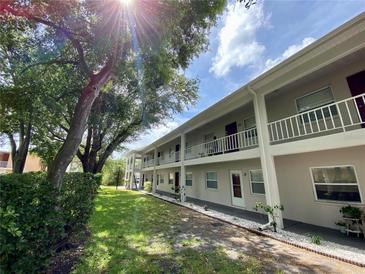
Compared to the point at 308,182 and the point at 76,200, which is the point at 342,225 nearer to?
the point at 308,182

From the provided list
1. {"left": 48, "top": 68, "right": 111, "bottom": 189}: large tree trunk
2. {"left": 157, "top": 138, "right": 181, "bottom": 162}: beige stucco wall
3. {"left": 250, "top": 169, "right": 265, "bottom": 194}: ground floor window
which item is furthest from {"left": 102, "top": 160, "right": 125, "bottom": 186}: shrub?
{"left": 48, "top": 68, "right": 111, "bottom": 189}: large tree trunk

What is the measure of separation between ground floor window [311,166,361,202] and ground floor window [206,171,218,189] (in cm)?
702

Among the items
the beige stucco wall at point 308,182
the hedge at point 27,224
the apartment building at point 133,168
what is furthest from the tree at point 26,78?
the apartment building at point 133,168

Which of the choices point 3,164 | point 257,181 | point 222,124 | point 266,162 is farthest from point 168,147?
point 3,164

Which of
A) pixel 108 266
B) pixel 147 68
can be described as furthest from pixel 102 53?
pixel 108 266

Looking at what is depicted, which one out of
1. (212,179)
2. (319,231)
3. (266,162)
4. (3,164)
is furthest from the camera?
(3,164)

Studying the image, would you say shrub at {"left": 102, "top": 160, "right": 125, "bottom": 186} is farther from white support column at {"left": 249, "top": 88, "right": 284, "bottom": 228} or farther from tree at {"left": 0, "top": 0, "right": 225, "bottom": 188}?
white support column at {"left": 249, "top": 88, "right": 284, "bottom": 228}

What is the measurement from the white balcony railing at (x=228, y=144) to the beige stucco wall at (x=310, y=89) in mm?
1620

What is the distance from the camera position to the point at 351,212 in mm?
6363

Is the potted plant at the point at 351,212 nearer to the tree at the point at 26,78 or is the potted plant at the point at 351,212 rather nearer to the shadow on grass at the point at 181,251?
the shadow on grass at the point at 181,251

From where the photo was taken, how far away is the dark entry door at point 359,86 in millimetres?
6684

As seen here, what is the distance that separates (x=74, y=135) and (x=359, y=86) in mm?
9959

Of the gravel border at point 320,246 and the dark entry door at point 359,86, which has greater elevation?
the dark entry door at point 359,86

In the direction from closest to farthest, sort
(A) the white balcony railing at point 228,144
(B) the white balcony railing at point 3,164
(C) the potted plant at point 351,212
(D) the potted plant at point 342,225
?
(C) the potted plant at point 351,212 < (D) the potted plant at point 342,225 < (A) the white balcony railing at point 228,144 < (B) the white balcony railing at point 3,164
